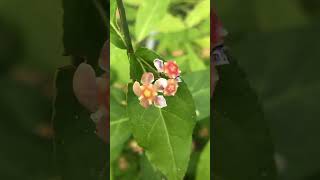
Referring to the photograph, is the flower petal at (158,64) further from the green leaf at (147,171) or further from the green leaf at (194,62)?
the green leaf at (147,171)

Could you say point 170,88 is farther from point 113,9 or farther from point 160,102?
point 113,9

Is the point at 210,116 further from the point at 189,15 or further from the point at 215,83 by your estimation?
the point at 189,15

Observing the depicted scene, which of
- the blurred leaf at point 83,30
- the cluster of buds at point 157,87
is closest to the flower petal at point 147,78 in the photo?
the cluster of buds at point 157,87

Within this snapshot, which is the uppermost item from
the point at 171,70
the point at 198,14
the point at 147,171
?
the point at 198,14

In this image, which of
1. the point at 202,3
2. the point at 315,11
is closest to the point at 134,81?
the point at 202,3

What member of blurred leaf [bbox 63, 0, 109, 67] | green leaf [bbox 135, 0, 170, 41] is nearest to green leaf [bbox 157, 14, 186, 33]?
green leaf [bbox 135, 0, 170, 41]

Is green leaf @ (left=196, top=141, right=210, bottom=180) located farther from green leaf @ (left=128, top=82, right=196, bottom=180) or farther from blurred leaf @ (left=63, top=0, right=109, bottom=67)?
blurred leaf @ (left=63, top=0, right=109, bottom=67)

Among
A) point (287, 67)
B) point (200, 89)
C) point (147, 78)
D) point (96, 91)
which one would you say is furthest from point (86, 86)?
point (287, 67)
